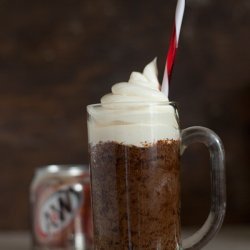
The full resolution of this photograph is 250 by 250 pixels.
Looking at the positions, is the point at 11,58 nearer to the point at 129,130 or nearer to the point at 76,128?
the point at 76,128

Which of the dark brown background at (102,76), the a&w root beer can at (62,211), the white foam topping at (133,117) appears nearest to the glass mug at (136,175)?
the white foam topping at (133,117)

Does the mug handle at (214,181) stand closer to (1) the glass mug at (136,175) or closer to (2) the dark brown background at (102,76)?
(1) the glass mug at (136,175)

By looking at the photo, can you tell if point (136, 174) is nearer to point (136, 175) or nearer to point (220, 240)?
point (136, 175)

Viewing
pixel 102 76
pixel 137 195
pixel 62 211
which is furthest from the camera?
pixel 102 76

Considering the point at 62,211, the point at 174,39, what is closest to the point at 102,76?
the point at 62,211

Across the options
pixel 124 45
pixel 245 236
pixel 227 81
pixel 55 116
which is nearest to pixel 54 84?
pixel 55 116
